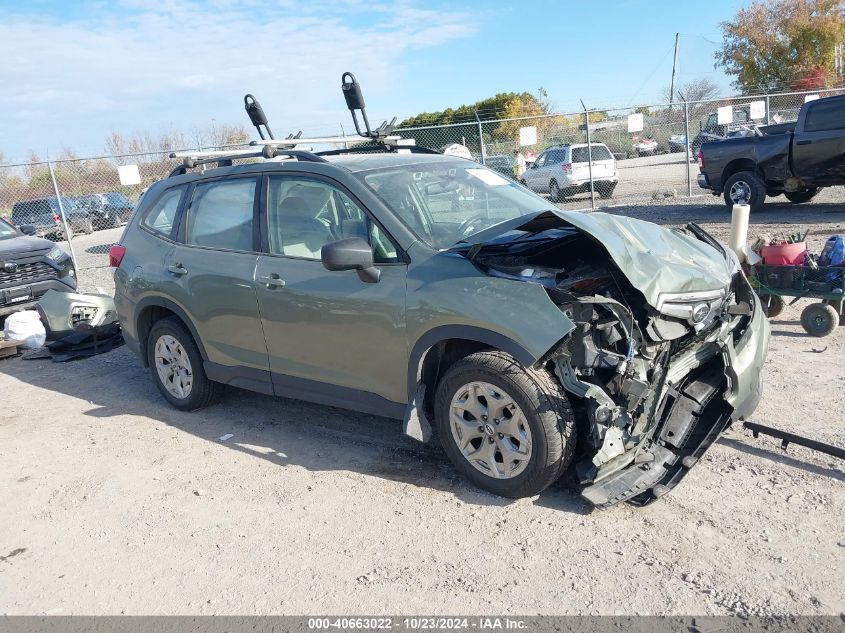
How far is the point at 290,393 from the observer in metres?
4.75

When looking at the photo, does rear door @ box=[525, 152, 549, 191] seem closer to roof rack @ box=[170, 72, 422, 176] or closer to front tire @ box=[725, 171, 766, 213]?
front tire @ box=[725, 171, 766, 213]

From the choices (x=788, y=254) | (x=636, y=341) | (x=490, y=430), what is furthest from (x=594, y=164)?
(x=490, y=430)

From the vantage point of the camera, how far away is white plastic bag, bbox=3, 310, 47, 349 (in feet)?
26.6

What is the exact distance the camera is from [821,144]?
1216 cm

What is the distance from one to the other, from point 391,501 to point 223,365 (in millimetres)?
1947

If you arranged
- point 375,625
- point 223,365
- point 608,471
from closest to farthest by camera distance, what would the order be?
point 375,625 < point 608,471 < point 223,365

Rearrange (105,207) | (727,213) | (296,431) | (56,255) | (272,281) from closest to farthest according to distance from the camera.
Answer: (272,281)
(296,431)
(56,255)
(727,213)
(105,207)

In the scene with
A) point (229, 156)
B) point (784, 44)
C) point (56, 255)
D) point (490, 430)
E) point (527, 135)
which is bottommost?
point (490, 430)

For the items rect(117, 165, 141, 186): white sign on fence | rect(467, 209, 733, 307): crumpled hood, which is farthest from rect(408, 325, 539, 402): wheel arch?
rect(117, 165, 141, 186): white sign on fence

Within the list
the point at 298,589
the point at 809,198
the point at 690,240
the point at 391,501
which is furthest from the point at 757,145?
the point at 298,589

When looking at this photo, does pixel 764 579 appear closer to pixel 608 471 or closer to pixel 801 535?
pixel 801 535

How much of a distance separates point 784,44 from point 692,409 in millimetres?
42920

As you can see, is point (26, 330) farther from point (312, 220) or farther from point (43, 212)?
point (43, 212)

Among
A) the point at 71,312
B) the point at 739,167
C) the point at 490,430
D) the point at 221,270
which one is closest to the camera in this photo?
the point at 490,430
